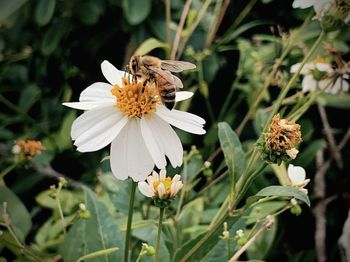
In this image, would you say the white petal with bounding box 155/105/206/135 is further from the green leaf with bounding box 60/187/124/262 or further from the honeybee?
the green leaf with bounding box 60/187/124/262

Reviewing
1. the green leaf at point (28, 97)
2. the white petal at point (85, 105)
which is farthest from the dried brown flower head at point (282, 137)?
the green leaf at point (28, 97)

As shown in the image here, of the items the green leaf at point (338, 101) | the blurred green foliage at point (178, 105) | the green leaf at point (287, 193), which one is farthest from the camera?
the green leaf at point (338, 101)

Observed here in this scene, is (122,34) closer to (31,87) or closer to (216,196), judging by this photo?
(31,87)

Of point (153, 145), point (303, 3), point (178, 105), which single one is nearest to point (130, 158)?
point (153, 145)

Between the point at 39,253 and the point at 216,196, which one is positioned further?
the point at 216,196

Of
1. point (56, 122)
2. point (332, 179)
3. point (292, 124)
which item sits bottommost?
point (332, 179)

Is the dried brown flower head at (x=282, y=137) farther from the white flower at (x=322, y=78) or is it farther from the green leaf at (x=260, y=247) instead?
the green leaf at (x=260, y=247)

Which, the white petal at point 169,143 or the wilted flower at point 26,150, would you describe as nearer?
the white petal at point 169,143

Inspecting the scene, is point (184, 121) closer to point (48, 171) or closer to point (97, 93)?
point (97, 93)

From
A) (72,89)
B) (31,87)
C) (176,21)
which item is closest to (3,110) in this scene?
(31,87)
